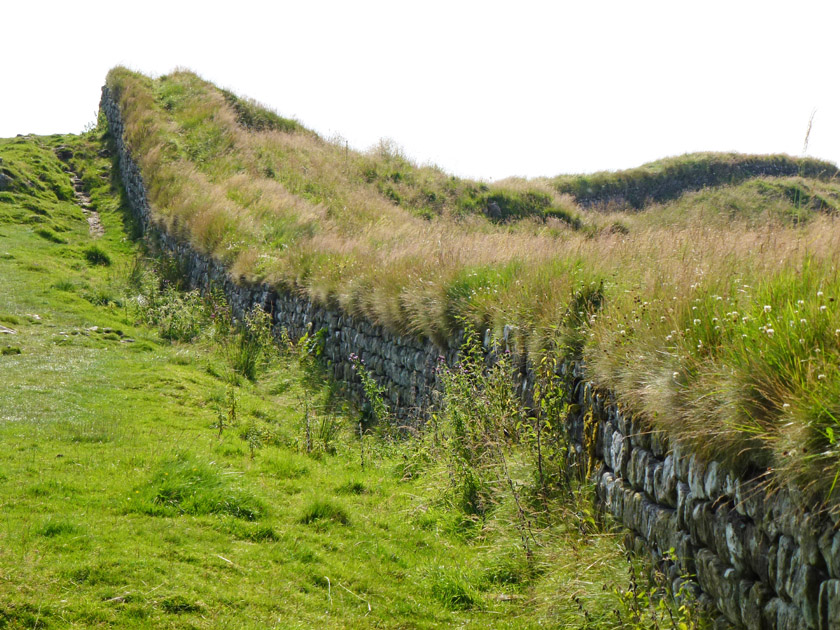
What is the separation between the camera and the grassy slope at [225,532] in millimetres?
4027

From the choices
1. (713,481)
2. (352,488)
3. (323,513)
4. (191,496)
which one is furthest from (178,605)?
(713,481)

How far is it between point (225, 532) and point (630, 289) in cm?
389

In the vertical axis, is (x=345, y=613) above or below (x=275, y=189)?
below

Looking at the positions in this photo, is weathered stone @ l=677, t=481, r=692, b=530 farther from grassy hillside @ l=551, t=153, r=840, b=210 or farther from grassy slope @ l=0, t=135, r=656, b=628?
grassy hillside @ l=551, t=153, r=840, b=210

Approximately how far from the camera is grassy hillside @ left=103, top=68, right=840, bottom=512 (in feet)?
10.3

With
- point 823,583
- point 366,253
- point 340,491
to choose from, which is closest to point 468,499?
Result: point 340,491

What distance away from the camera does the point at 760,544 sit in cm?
307

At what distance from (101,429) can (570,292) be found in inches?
206

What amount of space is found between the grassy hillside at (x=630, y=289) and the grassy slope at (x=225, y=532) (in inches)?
55.7

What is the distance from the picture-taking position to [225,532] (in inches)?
204

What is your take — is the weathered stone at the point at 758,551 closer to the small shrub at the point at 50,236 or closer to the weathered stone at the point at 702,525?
the weathered stone at the point at 702,525

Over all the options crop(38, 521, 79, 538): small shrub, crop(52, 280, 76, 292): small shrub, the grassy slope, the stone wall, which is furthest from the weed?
crop(38, 521, 79, 538): small shrub

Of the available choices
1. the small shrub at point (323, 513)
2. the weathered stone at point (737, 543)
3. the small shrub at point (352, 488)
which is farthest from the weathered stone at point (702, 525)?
the small shrub at point (352, 488)

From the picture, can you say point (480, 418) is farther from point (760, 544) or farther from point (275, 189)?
point (275, 189)
